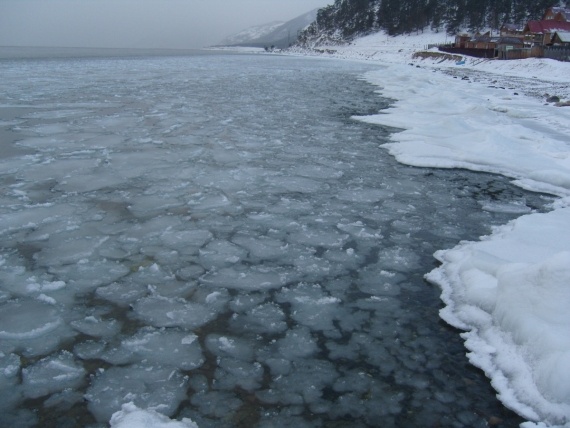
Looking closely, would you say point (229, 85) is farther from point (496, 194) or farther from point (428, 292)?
point (428, 292)

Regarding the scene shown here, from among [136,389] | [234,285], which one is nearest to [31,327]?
[136,389]

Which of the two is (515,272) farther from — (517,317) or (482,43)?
(482,43)

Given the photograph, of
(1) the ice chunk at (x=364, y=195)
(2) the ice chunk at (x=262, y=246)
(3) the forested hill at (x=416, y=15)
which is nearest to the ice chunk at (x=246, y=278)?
(2) the ice chunk at (x=262, y=246)

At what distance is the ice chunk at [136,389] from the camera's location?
254 centimetres

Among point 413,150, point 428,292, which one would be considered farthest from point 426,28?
point 428,292

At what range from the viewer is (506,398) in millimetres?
2660

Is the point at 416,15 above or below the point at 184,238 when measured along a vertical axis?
above

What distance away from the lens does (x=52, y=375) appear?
277 cm

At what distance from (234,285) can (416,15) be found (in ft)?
283

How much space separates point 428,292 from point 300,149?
5.17 meters

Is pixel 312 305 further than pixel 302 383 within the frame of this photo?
Yes

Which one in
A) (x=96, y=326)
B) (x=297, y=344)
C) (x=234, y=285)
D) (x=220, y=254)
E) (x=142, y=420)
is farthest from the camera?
(x=220, y=254)

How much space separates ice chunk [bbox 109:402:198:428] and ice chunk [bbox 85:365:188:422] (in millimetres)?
56

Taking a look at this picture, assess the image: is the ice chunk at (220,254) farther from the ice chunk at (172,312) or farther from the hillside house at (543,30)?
the hillside house at (543,30)
